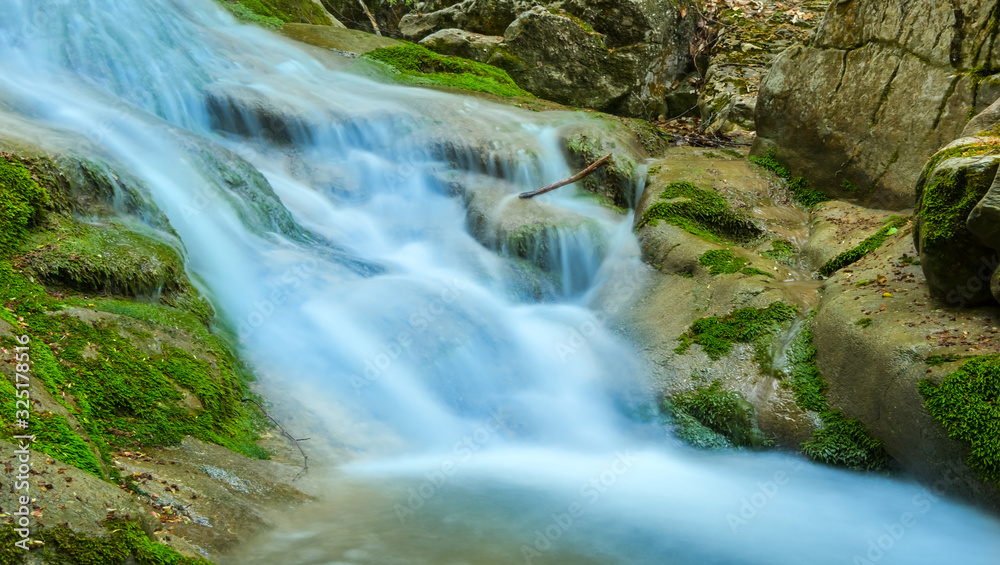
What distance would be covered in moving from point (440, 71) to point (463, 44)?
4.93 ft

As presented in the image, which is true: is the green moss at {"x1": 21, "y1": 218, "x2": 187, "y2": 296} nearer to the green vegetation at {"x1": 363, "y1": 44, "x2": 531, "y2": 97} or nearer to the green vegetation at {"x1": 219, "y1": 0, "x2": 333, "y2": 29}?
the green vegetation at {"x1": 363, "y1": 44, "x2": 531, "y2": 97}

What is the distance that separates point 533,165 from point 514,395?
13.9 ft

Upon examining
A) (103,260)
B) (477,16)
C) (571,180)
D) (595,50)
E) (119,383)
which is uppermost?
(477,16)

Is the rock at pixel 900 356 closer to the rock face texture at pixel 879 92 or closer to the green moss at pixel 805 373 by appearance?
the green moss at pixel 805 373

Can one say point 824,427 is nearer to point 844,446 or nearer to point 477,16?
point 844,446

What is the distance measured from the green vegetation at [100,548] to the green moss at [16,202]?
2.92m

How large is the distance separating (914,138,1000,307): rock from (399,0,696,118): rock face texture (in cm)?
898

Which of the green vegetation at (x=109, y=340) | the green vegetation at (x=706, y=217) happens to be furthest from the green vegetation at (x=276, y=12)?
the green vegetation at (x=706, y=217)

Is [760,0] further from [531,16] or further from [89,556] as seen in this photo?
[89,556]

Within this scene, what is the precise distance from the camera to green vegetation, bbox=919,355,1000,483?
4262mm

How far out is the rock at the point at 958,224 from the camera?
189 inches

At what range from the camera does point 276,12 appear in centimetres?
1423

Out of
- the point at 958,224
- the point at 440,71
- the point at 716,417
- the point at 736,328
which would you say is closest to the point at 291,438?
the point at 716,417


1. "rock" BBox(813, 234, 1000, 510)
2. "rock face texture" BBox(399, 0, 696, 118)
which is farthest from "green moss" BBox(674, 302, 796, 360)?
"rock face texture" BBox(399, 0, 696, 118)
